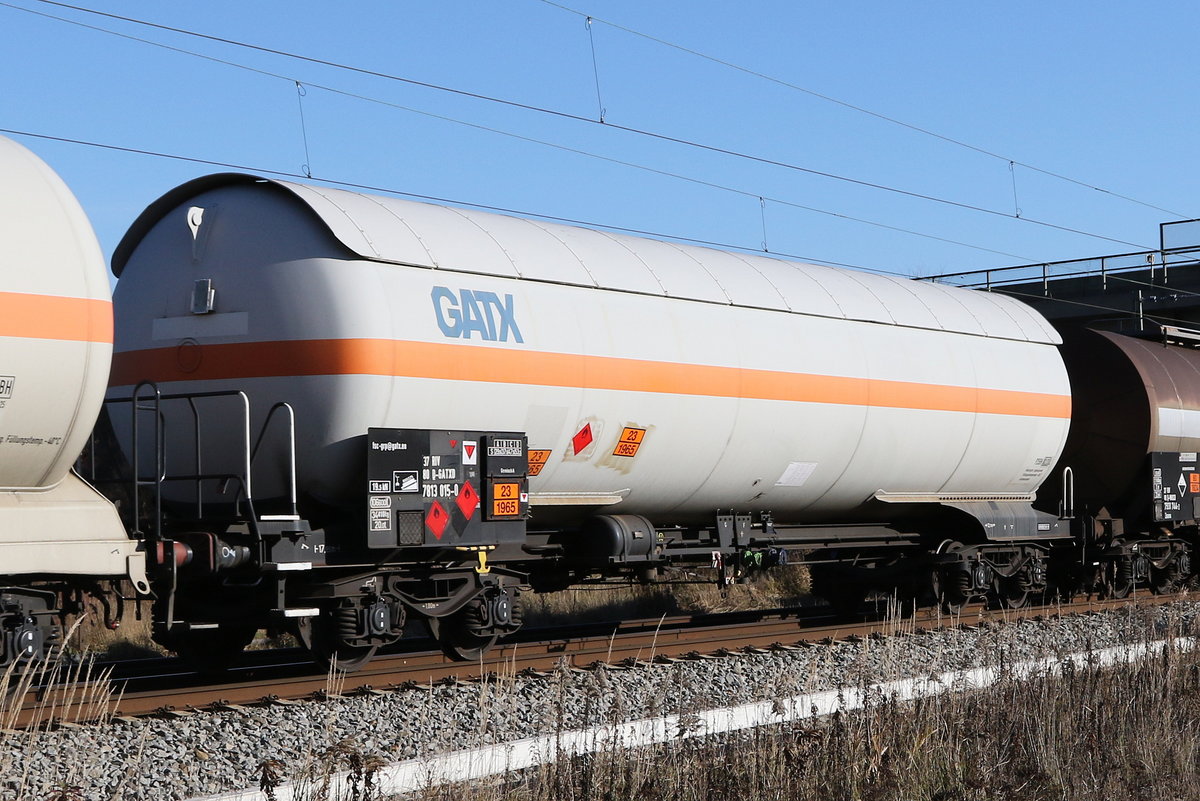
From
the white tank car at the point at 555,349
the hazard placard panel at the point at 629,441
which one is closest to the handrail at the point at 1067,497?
the white tank car at the point at 555,349

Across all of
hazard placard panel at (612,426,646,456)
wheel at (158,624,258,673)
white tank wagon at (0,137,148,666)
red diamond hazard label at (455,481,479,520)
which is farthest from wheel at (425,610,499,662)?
white tank wagon at (0,137,148,666)

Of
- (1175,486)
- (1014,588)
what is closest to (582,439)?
(1014,588)

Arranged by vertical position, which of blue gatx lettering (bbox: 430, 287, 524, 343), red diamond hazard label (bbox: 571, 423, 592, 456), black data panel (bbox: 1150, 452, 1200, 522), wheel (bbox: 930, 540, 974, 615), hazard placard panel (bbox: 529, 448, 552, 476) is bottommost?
wheel (bbox: 930, 540, 974, 615)

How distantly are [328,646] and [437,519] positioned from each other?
1358mm

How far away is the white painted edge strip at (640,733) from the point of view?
6.20 meters

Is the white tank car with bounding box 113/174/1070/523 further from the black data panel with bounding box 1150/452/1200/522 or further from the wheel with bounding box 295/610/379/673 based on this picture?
the black data panel with bounding box 1150/452/1200/522

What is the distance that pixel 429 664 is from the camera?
447 inches

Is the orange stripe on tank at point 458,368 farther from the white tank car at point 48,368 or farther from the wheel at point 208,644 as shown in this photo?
the wheel at point 208,644

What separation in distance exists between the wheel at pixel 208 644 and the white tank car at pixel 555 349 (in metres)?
1.58

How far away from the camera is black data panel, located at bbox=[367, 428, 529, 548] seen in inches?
387

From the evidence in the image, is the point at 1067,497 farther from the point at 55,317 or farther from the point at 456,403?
the point at 55,317

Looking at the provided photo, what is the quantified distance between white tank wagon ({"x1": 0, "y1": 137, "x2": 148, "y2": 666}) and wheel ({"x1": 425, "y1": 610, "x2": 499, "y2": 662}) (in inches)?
133

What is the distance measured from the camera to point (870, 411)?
1349cm

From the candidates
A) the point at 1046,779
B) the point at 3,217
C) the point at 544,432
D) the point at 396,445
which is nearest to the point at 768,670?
the point at 544,432
